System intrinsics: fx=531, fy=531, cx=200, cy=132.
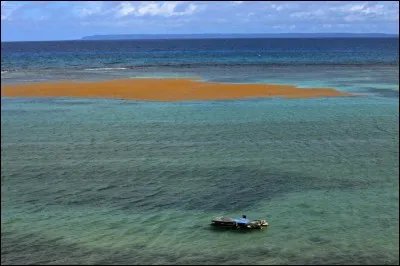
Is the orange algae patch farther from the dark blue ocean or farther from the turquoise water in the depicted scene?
the turquoise water

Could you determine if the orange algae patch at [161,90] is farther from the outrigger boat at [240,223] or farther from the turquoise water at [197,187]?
the outrigger boat at [240,223]

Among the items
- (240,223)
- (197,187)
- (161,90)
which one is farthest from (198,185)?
→ (161,90)

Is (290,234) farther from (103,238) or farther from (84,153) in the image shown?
(84,153)

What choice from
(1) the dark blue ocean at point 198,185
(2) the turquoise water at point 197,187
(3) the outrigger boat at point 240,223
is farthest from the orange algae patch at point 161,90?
(3) the outrigger boat at point 240,223

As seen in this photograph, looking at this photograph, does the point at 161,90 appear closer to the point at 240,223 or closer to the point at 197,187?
the point at 197,187

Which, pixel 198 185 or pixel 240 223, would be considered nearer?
pixel 240 223

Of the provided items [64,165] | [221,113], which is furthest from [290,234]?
[221,113]
